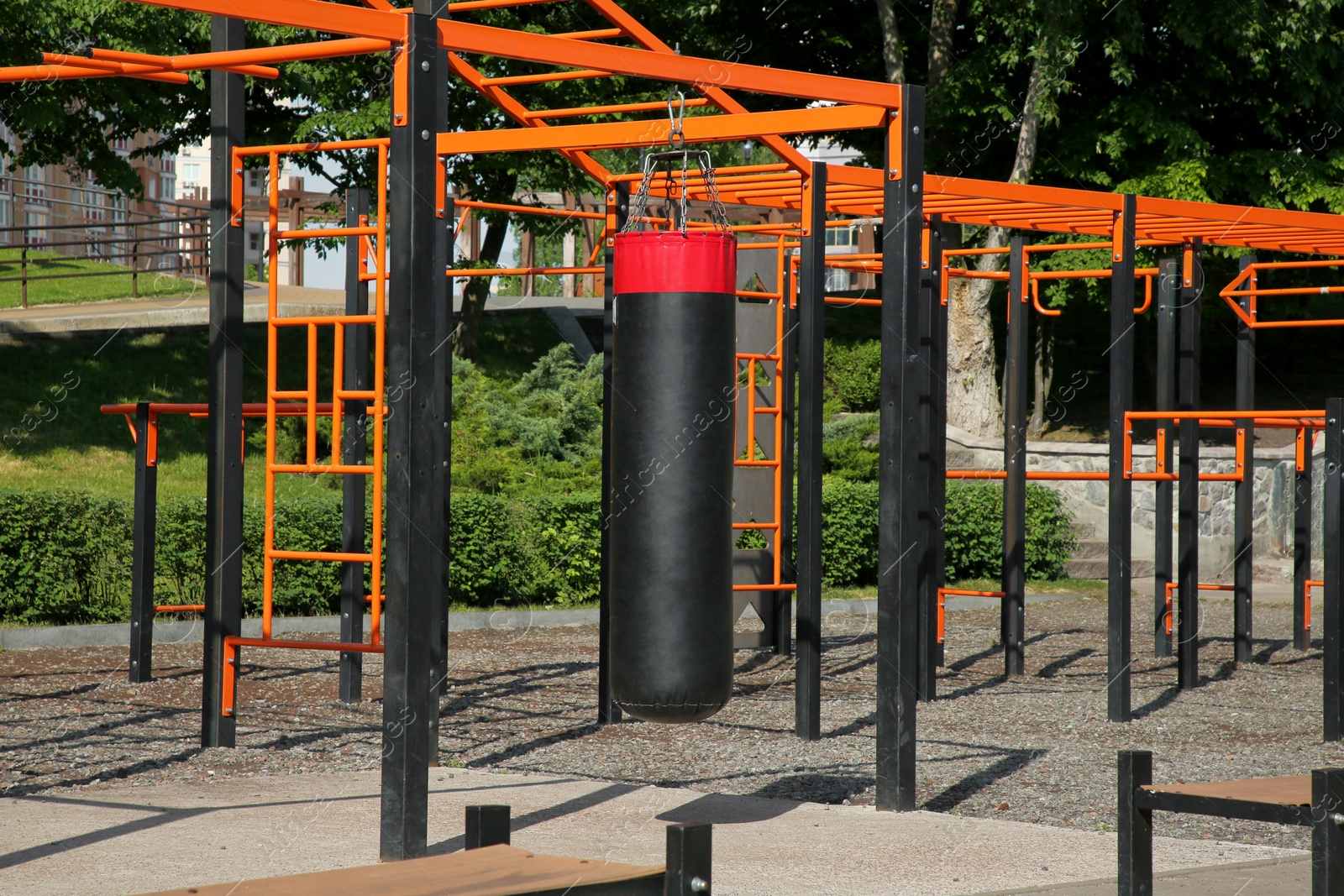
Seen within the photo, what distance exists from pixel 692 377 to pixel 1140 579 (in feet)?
41.5

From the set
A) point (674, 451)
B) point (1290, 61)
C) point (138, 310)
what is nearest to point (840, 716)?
point (674, 451)

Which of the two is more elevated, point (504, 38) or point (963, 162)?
point (963, 162)

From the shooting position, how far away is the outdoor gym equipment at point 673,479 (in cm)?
448

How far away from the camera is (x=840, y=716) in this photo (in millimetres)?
8109

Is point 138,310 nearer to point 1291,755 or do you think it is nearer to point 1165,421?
point 1165,421

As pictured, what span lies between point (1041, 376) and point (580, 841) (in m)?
16.8

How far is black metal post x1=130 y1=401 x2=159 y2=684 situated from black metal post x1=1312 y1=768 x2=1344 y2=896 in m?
6.97

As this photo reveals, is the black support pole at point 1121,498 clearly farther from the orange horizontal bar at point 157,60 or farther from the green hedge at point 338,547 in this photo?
the orange horizontal bar at point 157,60

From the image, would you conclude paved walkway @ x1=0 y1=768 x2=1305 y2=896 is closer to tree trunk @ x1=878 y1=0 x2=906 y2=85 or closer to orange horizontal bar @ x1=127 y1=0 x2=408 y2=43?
orange horizontal bar @ x1=127 y1=0 x2=408 y2=43

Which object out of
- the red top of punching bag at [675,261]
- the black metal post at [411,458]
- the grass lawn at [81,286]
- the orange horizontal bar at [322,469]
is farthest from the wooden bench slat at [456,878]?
the grass lawn at [81,286]

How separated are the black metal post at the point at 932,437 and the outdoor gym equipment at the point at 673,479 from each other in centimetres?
395

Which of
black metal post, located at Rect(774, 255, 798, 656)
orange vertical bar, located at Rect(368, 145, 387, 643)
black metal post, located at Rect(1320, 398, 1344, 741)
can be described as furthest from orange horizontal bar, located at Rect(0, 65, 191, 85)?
black metal post, located at Rect(1320, 398, 1344, 741)

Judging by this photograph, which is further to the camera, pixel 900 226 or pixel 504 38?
pixel 900 226

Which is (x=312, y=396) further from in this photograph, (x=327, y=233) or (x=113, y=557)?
(x=113, y=557)
